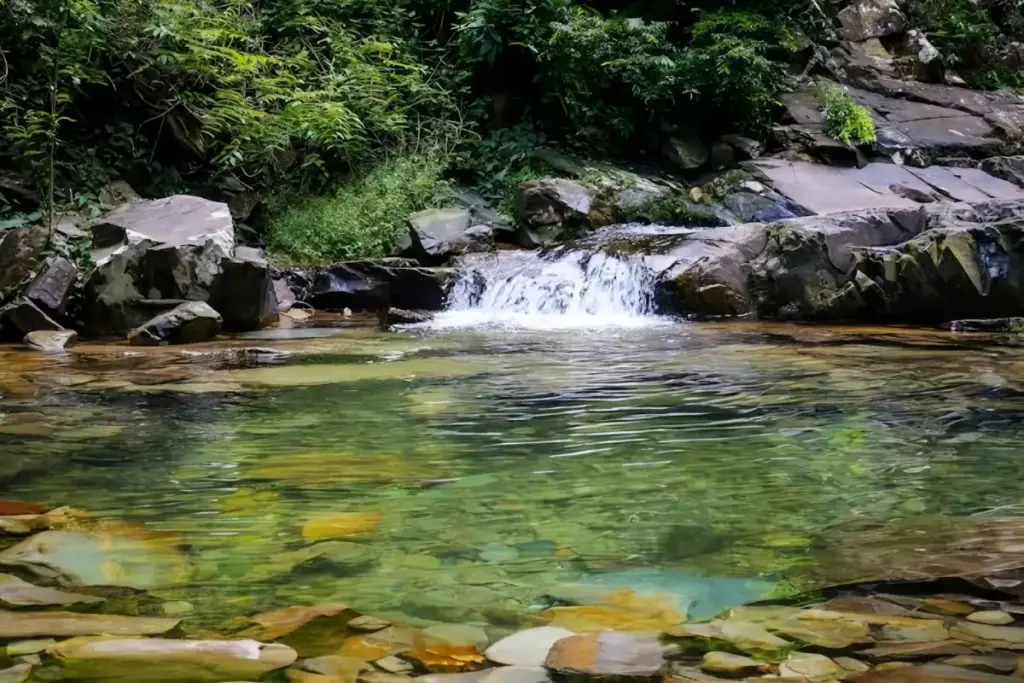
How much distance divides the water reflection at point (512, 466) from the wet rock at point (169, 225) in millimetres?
2487

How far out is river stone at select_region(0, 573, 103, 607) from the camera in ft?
5.26

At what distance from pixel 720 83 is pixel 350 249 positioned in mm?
5775

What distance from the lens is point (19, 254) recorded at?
7605 mm

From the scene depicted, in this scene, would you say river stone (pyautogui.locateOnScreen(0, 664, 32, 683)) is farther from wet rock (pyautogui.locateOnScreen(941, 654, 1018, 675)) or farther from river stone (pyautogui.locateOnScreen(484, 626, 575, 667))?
wet rock (pyautogui.locateOnScreen(941, 654, 1018, 675))

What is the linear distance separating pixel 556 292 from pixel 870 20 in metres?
9.65

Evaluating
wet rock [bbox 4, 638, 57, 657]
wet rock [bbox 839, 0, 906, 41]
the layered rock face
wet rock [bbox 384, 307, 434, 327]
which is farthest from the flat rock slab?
wet rock [bbox 4, 638, 57, 657]

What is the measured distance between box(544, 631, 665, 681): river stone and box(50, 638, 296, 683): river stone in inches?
17.7

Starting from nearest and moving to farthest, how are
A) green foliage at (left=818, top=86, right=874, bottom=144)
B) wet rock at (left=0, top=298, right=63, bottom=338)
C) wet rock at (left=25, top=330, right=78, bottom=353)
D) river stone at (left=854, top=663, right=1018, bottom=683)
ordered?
1. river stone at (left=854, top=663, right=1018, bottom=683)
2. wet rock at (left=25, top=330, right=78, bottom=353)
3. wet rock at (left=0, top=298, right=63, bottom=338)
4. green foliage at (left=818, top=86, right=874, bottom=144)

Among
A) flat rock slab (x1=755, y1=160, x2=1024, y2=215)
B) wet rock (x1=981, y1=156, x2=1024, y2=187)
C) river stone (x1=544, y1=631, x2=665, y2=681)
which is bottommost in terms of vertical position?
river stone (x1=544, y1=631, x2=665, y2=681)

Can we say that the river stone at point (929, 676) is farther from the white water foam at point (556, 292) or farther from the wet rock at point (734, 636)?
the white water foam at point (556, 292)

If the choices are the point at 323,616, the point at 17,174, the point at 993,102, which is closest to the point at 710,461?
the point at 323,616

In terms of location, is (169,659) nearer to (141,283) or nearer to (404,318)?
(141,283)

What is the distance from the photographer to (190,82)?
10430 mm

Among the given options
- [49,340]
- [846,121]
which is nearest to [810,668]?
[49,340]
